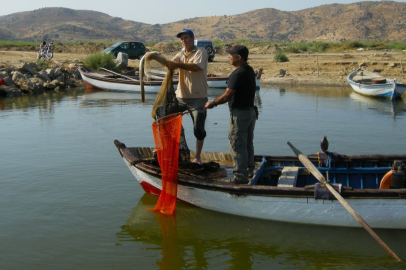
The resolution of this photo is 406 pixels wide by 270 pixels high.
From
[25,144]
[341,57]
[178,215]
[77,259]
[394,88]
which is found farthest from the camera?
[341,57]

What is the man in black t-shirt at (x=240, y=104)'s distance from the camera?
643cm

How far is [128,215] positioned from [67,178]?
2138mm

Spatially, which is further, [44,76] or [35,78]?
[44,76]

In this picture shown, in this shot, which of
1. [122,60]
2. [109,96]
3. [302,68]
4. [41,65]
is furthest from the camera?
[122,60]

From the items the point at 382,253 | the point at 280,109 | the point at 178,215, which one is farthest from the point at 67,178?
the point at 280,109

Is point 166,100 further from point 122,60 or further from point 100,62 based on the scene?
point 122,60

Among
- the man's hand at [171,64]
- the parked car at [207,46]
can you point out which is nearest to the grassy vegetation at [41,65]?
the parked car at [207,46]

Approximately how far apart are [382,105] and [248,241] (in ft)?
44.4

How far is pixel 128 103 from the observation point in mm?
19484

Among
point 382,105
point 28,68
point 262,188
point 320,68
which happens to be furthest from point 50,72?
point 262,188

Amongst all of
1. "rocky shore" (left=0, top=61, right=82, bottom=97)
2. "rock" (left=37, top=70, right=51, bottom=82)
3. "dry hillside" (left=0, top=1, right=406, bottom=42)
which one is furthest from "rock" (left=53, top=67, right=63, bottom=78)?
"dry hillside" (left=0, top=1, right=406, bottom=42)

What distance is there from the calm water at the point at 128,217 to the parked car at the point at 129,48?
18.4 metres

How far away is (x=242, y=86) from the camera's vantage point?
647 cm

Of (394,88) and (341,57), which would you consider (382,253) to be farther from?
(341,57)
